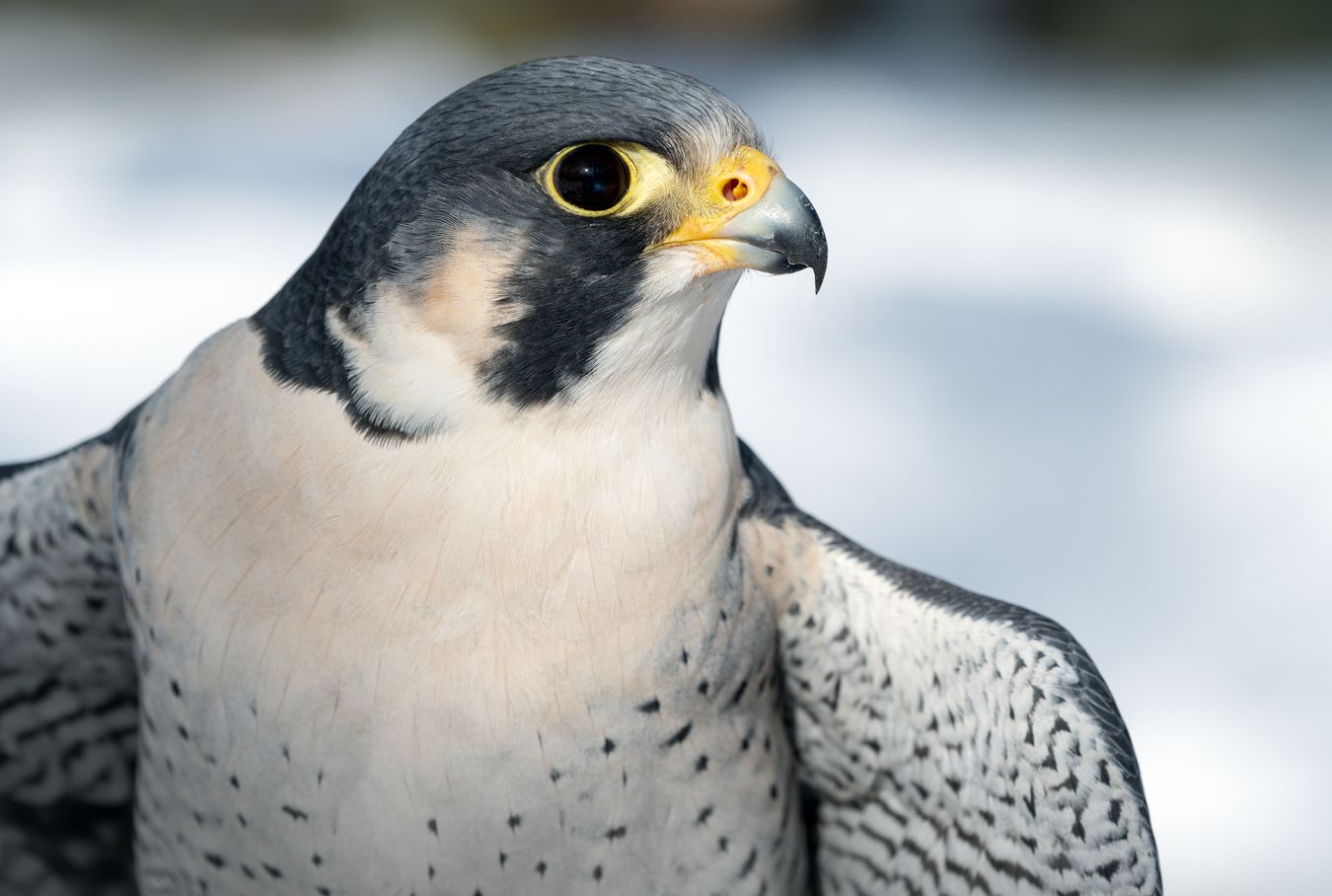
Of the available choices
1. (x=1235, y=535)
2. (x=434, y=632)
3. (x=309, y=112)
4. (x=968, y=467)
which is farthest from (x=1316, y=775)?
(x=309, y=112)

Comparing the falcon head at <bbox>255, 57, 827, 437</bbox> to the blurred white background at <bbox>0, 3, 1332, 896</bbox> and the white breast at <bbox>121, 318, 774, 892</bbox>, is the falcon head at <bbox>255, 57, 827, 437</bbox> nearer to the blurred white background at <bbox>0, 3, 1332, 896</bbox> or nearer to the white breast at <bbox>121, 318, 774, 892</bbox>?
the white breast at <bbox>121, 318, 774, 892</bbox>

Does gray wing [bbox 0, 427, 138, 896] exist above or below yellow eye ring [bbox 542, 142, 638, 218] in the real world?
below

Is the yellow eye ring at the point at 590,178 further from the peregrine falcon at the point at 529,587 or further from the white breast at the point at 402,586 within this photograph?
the white breast at the point at 402,586

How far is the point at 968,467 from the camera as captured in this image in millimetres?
6008

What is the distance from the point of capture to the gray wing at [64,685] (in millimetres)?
2232

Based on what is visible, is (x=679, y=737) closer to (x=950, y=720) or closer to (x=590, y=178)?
(x=950, y=720)

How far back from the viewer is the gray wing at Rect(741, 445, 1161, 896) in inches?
82.4

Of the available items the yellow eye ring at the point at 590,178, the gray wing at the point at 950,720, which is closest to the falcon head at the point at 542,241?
the yellow eye ring at the point at 590,178

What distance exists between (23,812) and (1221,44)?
374 inches

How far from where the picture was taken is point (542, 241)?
1775 millimetres

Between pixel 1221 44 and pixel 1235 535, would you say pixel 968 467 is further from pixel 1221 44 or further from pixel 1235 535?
pixel 1221 44

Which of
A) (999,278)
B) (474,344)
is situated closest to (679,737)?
(474,344)

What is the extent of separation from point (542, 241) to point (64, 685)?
47.7 inches

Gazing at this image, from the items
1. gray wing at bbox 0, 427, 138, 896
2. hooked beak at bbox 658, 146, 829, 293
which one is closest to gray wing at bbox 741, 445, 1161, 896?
hooked beak at bbox 658, 146, 829, 293
